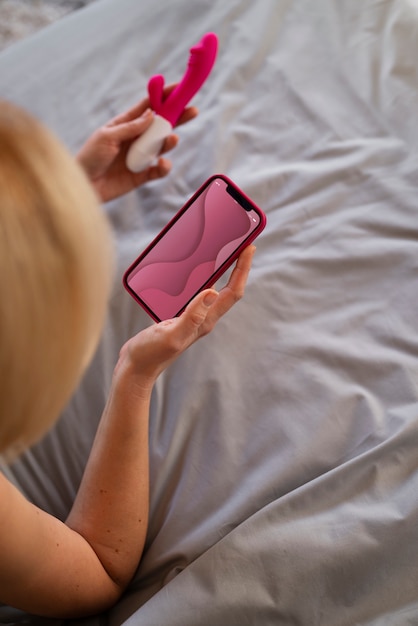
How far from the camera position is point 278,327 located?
74 centimetres

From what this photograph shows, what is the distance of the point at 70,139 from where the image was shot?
0.92 meters

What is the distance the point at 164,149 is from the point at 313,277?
0.28 metres

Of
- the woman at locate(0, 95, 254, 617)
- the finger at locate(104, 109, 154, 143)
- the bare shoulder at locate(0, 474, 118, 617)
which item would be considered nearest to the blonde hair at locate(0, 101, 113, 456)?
the woman at locate(0, 95, 254, 617)

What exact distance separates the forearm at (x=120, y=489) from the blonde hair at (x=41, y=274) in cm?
18

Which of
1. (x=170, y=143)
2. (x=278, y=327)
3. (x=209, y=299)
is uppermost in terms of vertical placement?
(x=170, y=143)

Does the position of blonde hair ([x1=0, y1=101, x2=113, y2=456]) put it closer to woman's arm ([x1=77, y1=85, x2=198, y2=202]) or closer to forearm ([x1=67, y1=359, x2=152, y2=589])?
forearm ([x1=67, y1=359, x2=152, y2=589])

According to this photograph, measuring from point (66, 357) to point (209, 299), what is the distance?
19 cm

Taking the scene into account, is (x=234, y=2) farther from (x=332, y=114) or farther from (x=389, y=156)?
(x=389, y=156)

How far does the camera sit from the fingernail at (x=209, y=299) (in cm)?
61

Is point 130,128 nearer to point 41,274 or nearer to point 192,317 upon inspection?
point 192,317

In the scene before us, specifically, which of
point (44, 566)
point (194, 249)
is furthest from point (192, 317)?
point (44, 566)

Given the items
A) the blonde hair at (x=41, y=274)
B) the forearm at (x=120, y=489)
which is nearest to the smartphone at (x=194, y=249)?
the forearm at (x=120, y=489)

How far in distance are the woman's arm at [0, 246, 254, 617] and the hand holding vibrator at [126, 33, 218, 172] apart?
26 cm

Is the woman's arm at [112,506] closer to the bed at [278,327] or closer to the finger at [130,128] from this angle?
the bed at [278,327]
